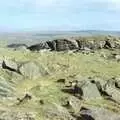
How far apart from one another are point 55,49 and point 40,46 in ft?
10.4

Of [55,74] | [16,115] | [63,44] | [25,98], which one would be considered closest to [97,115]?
[16,115]

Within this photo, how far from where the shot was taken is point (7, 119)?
20.4 m

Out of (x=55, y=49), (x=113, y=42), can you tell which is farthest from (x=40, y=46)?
(x=113, y=42)

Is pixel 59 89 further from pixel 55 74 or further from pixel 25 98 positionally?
pixel 55 74

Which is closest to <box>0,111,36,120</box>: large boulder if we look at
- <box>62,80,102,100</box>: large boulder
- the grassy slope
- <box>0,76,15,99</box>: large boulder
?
the grassy slope

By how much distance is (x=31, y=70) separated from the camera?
1252 inches

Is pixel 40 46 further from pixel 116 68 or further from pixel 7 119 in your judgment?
pixel 7 119

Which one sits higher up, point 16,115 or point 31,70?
point 31,70

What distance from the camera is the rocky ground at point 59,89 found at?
74.1 ft

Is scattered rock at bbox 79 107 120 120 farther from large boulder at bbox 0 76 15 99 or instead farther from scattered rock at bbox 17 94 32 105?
large boulder at bbox 0 76 15 99

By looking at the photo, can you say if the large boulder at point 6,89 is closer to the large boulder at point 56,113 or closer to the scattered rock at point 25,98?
the scattered rock at point 25,98

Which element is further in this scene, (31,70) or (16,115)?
(31,70)

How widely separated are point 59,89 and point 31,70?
12.2ft

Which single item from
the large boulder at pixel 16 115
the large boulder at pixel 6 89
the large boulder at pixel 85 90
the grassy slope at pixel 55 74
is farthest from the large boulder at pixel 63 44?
the large boulder at pixel 16 115
